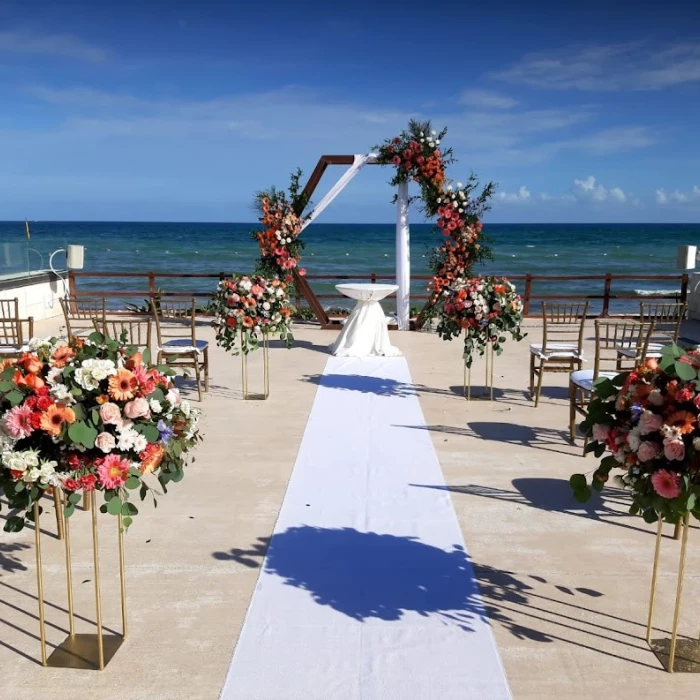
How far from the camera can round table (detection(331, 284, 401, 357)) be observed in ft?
34.7

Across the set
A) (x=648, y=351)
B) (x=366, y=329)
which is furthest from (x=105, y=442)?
(x=366, y=329)

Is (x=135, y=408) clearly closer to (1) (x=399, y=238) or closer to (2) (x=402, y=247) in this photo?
(2) (x=402, y=247)

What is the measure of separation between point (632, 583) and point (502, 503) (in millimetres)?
1225


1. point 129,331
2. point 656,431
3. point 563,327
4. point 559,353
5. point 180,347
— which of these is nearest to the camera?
point 656,431

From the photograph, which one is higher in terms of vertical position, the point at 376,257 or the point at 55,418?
the point at 55,418

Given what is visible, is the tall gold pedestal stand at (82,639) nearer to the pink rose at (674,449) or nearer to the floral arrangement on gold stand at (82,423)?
the floral arrangement on gold stand at (82,423)

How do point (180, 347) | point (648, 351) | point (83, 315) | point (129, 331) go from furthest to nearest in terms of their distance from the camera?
Result: 1. point (83, 315)
2. point (129, 331)
3. point (180, 347)
4. point (648, 351)

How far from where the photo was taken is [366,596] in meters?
3.81

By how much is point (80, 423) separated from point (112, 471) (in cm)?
23

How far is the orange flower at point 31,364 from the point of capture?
2854 mm

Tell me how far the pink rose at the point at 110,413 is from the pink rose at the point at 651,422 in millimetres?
2009

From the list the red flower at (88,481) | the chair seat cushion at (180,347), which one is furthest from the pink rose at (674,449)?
the chair seat cushion at (180,347)

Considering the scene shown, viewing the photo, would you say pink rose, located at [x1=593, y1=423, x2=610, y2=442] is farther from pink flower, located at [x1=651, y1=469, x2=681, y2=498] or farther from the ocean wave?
the ocean wave

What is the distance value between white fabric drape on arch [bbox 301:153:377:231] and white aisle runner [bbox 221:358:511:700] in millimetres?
6641
